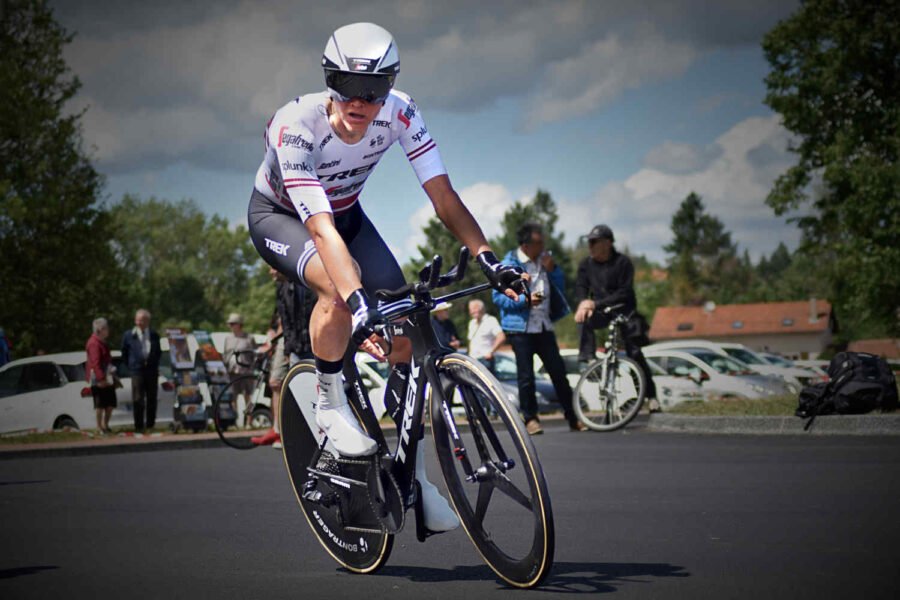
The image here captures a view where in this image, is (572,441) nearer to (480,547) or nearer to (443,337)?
(443,337)

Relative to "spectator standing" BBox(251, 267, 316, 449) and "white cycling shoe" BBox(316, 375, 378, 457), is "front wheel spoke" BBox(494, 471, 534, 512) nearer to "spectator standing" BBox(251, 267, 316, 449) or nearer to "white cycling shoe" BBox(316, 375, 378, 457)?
"white cycling shoe" BBox(316, 375, 378, 457)

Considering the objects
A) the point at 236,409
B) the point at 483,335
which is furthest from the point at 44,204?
the point at 236,409

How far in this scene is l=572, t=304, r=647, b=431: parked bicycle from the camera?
12781mm

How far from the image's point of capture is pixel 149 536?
6.61 metres

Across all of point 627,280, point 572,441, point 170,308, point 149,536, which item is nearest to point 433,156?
point 149,536

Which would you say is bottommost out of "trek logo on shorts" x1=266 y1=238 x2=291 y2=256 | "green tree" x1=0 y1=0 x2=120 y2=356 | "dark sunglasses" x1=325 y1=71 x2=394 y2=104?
"trek logo on shorts" x1=266 y1=238 x2=291 y2=256

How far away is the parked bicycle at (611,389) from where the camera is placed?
41.9ft

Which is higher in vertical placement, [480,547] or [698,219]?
[698,219]

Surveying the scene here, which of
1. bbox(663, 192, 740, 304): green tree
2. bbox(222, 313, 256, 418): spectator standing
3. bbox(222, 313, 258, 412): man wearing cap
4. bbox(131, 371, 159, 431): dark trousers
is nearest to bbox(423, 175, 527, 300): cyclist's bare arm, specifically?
bbox(222, 313, 256, 418): spectator standing

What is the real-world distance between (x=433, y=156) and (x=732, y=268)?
15476 cm

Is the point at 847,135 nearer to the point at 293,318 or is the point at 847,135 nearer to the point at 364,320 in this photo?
the point at 293,318

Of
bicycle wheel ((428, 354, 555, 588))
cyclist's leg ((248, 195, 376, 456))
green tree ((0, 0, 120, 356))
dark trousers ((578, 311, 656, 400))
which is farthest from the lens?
green tree ((0, 0, 120, 356))

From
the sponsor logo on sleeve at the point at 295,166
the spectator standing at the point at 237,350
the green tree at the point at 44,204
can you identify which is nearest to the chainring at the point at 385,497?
the sponsor logo on sleeve at the point at 295,166

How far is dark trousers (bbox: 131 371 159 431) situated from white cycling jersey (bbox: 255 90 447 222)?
593 inches
